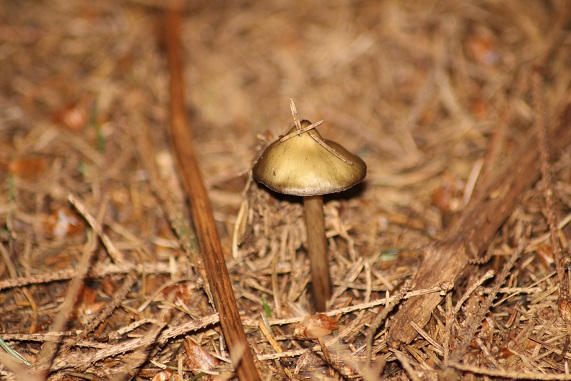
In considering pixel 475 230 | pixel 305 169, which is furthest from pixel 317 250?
pixel 475 230

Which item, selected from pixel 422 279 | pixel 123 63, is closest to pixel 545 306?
pixel 422 279

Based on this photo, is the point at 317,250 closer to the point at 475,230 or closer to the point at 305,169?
the point at 305,169

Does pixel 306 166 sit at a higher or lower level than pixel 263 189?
lower

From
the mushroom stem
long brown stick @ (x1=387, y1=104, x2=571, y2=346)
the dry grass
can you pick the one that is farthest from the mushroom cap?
long brown stick @ (x1=387, y1=104, x2=571, y2=346)

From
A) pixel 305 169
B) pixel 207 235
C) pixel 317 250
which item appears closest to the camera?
pixel 305 169

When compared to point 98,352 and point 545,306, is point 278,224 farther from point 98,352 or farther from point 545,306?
point 545,306

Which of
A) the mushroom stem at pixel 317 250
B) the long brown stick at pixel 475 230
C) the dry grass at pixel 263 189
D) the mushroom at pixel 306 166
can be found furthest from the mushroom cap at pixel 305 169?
the long brown stick at pixel 475 230

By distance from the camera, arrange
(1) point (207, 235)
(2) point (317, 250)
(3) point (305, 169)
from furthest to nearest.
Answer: (1) point (207, 235)
(2) point (317, 250)
(3) point (305, 169)
